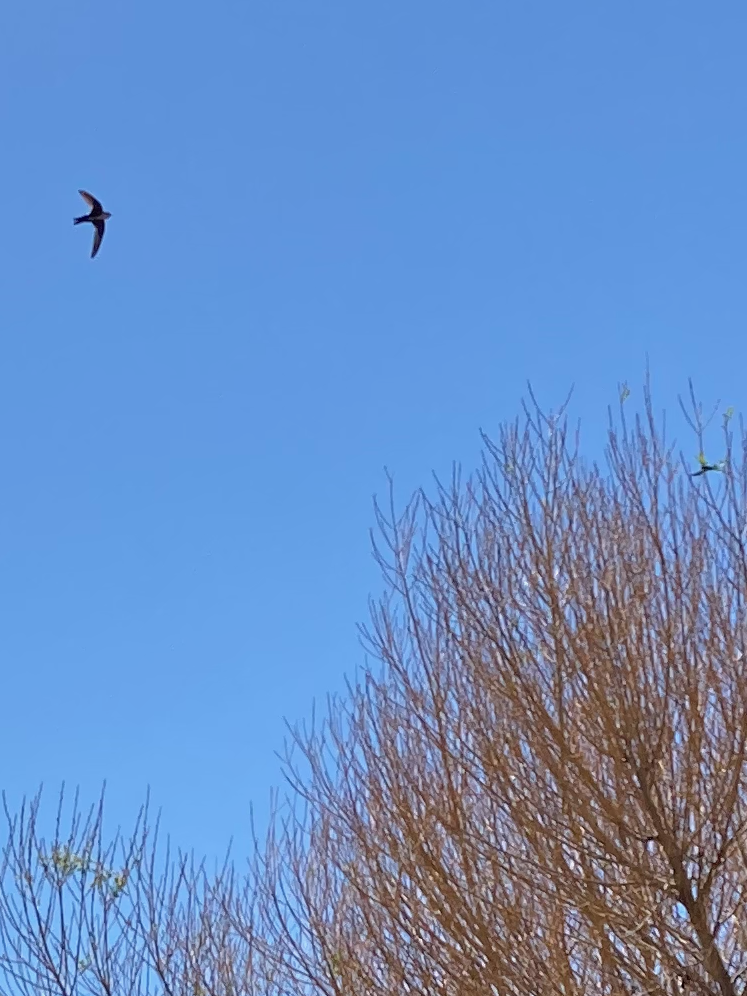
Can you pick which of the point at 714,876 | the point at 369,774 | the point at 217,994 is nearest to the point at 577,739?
the point at 714,876

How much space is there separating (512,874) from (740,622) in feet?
5.04

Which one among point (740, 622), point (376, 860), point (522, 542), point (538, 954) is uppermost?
point (522, 542)

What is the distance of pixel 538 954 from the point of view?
4.70 metres

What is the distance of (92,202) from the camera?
263 inches

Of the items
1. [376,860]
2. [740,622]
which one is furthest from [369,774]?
[740,622]

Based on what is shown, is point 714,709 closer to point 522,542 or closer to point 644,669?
point 644,669

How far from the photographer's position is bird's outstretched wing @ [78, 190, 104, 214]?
6641mm

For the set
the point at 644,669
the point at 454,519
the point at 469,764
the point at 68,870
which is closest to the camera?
the point at 644,669

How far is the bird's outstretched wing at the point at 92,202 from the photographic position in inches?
261

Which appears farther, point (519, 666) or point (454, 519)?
point (454, 519)

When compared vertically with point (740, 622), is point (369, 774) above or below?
below

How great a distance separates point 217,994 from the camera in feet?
22.9

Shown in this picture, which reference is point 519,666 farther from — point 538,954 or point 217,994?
point 217,994

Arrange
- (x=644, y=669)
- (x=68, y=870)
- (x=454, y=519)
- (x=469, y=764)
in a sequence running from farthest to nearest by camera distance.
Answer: (x=68, y=870) → (x=454, y=519) → (x=469, y=764) → (x=644, y=669)
